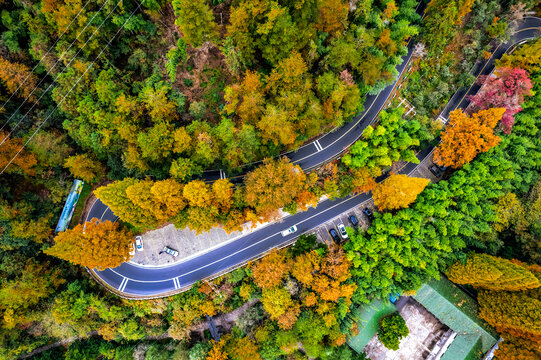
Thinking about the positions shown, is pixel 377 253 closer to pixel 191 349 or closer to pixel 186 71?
pixel 191 349

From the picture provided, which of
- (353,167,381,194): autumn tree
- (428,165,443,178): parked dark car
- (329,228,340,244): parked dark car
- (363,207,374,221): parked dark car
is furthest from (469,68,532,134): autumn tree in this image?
(329,228,340,244): parked dark car

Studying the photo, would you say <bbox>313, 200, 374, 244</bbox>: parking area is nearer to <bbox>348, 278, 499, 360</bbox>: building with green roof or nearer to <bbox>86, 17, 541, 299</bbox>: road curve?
<bbox>86, 17, 541, 299</bbox>: road curve

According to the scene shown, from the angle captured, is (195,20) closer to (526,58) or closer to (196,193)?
(196,193)

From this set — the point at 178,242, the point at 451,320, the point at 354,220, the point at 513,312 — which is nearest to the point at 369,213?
the point at 354,220

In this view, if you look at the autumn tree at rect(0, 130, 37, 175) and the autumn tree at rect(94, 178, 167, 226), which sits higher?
the autumn tree at rect(0, 130, 37, 175)

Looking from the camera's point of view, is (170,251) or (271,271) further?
(170,251)
